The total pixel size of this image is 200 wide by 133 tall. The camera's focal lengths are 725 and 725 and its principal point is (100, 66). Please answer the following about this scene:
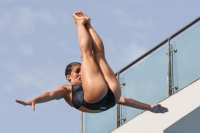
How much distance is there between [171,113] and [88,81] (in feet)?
10.6

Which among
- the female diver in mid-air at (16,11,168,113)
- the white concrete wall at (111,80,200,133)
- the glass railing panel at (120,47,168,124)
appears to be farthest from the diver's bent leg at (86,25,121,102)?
the glass railing panel at (120,47,168,124)

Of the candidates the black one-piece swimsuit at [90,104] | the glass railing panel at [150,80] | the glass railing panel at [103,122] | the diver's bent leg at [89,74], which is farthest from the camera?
the glass railing panel at [103,122]

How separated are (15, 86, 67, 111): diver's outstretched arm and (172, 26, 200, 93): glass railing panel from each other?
2953mm

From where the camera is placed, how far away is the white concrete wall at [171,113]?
11.0 metres

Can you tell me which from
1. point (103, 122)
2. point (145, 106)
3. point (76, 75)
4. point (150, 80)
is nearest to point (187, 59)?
point (150, 80)

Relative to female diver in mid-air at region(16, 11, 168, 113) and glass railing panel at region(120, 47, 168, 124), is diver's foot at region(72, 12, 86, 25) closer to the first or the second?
female diver in mid-air at region(16, 11, 168, 113)

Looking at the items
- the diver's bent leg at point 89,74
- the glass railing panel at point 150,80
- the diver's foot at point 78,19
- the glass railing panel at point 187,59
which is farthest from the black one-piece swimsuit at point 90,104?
the glass railing panel at point 150,80

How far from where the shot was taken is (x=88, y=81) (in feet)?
27.6

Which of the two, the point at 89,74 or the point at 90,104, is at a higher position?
the point at 89,74

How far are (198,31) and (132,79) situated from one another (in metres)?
1.58

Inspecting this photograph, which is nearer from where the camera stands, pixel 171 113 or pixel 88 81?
pixel 88 81

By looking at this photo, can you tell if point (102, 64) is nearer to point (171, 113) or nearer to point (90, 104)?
point (90, 104)

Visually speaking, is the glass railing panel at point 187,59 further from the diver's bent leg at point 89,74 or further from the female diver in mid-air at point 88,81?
the diver's bent leg at point 89,74

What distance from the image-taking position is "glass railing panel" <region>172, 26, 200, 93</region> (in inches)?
437
